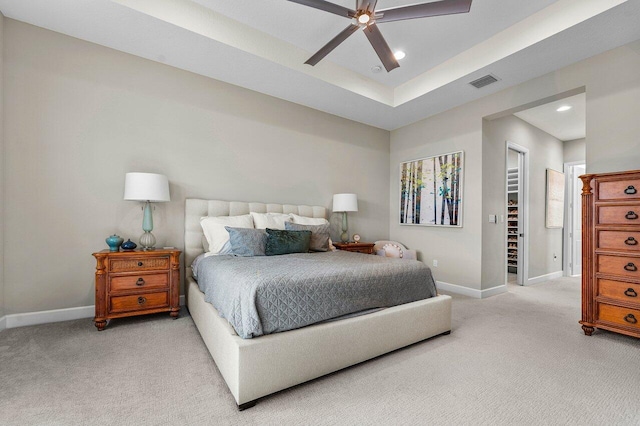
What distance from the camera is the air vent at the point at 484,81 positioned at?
341 cm

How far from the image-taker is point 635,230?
2424 millimetres

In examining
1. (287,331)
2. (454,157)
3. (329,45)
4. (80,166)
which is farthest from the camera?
(454,157)

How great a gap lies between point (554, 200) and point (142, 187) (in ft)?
21.7

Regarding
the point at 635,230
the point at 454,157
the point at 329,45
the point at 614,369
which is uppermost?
the point at 329,45

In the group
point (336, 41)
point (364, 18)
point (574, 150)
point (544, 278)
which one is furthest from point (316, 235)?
point (574, 150)

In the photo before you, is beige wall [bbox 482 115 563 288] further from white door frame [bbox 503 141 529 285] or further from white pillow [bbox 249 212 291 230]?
white pillow [bbox 249 212 291 230]

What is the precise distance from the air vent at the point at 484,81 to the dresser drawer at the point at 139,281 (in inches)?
162

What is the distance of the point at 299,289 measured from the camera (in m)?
1.84

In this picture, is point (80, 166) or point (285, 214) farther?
point (285, 214)

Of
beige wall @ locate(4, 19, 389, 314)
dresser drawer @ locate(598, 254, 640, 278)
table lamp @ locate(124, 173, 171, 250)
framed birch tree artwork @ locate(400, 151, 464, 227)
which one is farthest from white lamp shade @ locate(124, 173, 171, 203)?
dresser drawer @ locate(598, 254, 640, 278)

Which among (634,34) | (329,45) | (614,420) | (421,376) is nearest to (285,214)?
(329,45)

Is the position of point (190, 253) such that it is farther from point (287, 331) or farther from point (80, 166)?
point (287, 331)

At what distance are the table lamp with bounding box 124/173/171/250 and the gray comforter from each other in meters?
0.78

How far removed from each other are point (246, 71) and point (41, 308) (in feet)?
10.4
